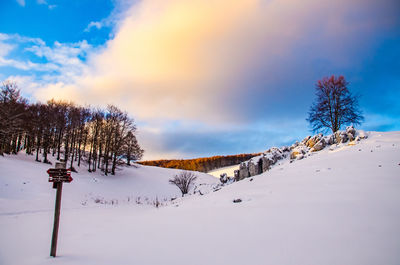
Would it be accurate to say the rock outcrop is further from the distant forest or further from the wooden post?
the distant forest

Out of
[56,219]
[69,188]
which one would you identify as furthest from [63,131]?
[56,219]

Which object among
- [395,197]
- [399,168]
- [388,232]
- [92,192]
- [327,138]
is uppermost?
[327,138]

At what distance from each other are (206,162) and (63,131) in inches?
2510

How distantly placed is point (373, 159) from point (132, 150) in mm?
31120

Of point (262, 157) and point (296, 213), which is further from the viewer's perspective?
point (262, 157)

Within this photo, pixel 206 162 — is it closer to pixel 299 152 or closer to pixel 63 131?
pixel 63 131

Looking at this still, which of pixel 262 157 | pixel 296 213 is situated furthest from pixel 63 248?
pixel 262 157

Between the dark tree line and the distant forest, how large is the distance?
46.8 m

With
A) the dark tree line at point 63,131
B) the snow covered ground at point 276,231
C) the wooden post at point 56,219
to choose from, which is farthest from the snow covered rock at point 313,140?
the dark tree line at point 63,131

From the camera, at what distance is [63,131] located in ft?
88.1

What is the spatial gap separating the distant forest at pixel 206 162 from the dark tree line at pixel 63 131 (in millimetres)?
46768

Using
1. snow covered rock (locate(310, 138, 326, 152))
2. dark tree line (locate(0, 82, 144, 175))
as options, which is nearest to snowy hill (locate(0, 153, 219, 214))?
dark tree line (locate(0, 82, 144, 175))

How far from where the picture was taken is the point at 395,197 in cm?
475

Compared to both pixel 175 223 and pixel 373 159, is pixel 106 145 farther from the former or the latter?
pixel 373 159
